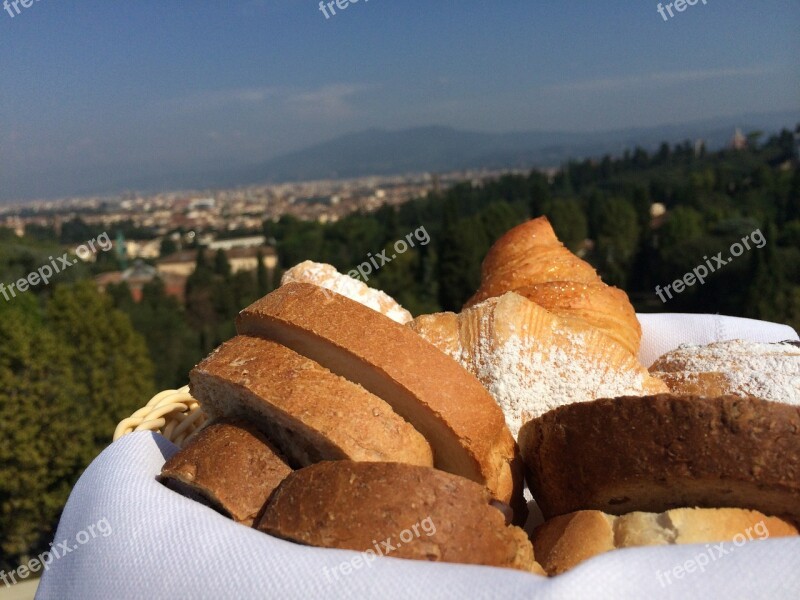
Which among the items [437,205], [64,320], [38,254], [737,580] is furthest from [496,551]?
[437,205]

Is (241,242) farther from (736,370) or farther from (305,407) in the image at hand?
(305,407)

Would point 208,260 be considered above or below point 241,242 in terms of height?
above

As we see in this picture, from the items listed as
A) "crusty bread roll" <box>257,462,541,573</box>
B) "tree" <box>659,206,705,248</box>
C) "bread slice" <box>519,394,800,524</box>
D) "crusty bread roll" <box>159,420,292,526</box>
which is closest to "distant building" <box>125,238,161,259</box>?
"tree" <box>659,206,705,248</box>

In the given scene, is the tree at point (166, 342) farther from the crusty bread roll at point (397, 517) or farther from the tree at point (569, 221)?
the crusty bread roll at point (397, 517)

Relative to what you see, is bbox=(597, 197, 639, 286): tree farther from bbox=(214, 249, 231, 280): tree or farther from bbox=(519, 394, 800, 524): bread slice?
bbox=(519, 394, 800, 524): bread slice

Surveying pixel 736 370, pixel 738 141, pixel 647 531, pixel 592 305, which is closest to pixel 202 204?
pixel 738 141
